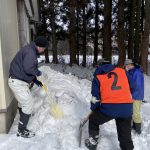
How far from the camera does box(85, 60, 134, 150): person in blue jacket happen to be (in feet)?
15.9

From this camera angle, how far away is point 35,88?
7.91 m

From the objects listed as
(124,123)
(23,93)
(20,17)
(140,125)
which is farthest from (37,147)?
(20,17)

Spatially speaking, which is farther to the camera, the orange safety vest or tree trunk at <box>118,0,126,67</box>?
tree trunk at <box>118,0,126,67</box>

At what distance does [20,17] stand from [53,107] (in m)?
4.66

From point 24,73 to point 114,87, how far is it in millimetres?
1737

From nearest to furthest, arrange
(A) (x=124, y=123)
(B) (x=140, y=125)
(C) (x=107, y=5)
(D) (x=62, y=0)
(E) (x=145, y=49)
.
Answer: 1. (A) (x=124, y=123)
2. (B) (x=140, y=125)
3. (E) (x=145, y=49)
4. (C) (x=107, y=5)
5. (D) (x=62, y=0)

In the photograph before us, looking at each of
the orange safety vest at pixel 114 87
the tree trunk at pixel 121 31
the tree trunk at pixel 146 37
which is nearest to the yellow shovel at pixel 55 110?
the orange safety vest at pixel 114 87

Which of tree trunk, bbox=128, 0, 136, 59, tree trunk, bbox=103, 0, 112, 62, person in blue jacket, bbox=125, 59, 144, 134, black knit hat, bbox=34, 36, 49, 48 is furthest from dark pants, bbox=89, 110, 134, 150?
tree trunk, bbox=128, 0, 136, 59

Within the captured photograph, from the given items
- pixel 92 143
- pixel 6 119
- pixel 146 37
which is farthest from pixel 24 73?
pixel 146 37

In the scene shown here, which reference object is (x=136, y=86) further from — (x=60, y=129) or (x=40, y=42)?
(x=40, y=42)

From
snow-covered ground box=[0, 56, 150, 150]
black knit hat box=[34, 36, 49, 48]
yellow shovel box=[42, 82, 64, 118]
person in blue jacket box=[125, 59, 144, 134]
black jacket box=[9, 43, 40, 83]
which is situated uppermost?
black knit hat box=[34, 36, 49, 48]

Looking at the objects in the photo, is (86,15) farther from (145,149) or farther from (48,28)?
(145,149)

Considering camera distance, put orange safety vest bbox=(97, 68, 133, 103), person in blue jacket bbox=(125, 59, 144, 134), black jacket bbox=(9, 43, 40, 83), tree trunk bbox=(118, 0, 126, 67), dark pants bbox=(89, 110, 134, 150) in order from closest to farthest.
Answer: orange safety vest bbox=(97, 68, 133, 103)
dark pants bbox=(89, 110, 134, 150)
black jacket bbox=(9, 43, 40, 83)
person in blue jacket bbox=(125, 59, 144, 134)
tree trunk bbox=(118, 0, 126, 67)

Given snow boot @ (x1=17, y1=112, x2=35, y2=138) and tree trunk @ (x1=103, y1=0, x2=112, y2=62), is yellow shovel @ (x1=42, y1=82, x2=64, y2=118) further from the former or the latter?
tree trunk @ (x1=103, y1=0, x2=112, y2=62)
